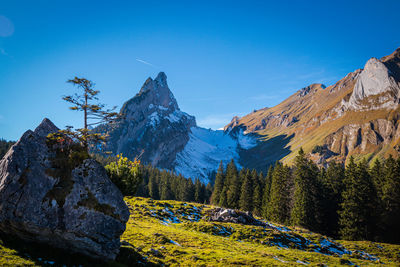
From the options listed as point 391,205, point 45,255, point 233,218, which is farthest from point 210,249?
point 391,205

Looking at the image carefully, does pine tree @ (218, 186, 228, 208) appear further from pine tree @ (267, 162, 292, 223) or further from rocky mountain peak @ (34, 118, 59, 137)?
rocky mountain peak @ (34, 118, 59, 137)

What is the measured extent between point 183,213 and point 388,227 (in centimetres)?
4192

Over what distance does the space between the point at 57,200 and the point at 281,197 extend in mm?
52982

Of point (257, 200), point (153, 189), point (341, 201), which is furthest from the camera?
point (153, 189)

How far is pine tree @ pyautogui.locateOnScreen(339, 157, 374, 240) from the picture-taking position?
41.6 metres

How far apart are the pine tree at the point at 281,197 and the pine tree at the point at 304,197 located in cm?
405

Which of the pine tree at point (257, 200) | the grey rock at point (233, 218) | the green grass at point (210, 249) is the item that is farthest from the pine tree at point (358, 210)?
the pine tree at point (257, 200)

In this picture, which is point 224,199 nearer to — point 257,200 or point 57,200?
point 257,200

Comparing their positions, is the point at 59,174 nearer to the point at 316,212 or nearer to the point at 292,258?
the point at 292,258

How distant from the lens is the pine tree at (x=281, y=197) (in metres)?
53.4

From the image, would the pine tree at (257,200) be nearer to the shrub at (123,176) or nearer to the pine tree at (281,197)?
the pine tree at (281,197)

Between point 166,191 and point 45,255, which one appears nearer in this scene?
point 45,255

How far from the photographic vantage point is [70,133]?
14.6 m

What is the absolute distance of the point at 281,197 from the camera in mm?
54031
